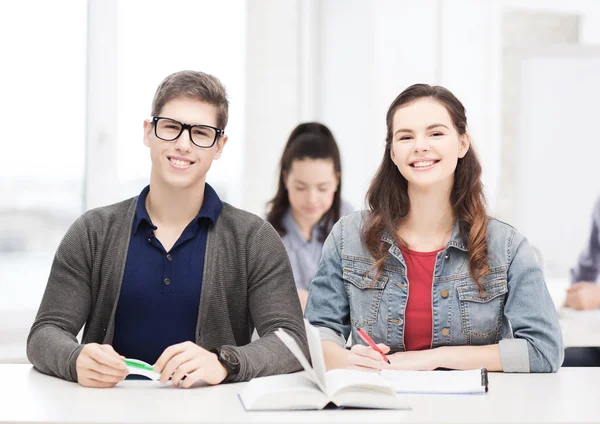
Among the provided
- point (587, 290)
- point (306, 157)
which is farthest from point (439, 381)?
point (306, 157)

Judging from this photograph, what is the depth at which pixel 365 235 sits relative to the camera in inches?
85.2

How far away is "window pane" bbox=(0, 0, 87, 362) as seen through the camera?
397 cm

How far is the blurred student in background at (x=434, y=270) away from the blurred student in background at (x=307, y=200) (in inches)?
52.6

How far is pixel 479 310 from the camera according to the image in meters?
2.08

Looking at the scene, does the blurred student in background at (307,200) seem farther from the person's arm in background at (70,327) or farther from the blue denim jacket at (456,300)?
the person's arm in background at (70,327)

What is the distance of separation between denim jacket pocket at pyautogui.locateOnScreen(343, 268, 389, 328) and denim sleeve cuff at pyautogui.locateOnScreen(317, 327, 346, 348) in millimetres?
61

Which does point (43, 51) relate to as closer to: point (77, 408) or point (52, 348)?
point (52, 348)

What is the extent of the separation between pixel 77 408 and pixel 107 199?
2901 mm

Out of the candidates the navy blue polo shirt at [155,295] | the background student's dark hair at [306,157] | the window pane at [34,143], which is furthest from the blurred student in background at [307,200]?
the navy blue polo shirt at [155,295]

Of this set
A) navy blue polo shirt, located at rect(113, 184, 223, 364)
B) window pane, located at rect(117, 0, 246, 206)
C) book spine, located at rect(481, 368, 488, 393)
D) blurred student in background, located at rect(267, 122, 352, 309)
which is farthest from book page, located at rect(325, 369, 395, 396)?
window pane, located at rect(117, 0, 246, 206)

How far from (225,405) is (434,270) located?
0.74 metres

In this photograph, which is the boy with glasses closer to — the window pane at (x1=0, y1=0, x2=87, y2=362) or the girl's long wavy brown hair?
the girl's long wavy brown hair

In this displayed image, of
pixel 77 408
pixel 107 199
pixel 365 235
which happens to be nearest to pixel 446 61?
pixel 107 199

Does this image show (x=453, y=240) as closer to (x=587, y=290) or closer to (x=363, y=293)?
(x=363, y=293)
